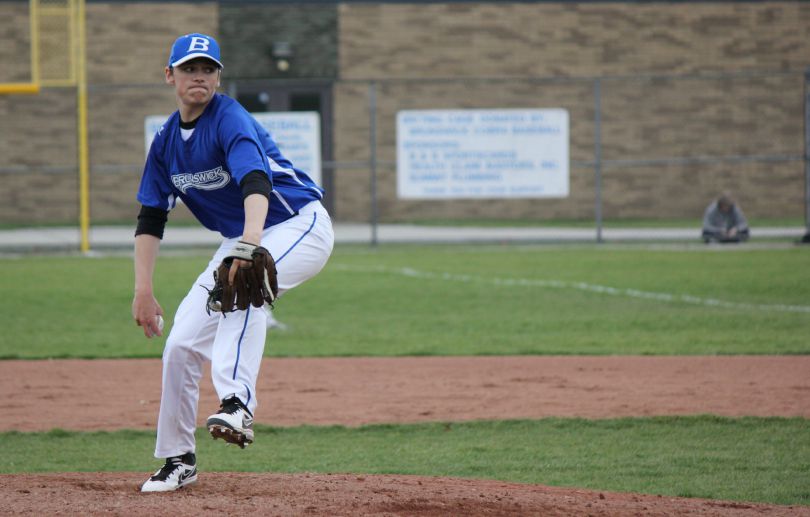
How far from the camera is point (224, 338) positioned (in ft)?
16.1

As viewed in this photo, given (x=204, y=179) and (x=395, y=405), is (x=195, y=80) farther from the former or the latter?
(x=395, y=405)

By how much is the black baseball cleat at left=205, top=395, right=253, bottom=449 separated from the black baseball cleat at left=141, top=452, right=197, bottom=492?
2.14 feet

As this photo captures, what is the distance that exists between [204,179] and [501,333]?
7.12m

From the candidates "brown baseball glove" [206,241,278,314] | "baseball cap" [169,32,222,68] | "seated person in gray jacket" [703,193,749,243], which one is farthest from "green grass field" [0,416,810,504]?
"seated person in gray jacket" [703,193,749,243]

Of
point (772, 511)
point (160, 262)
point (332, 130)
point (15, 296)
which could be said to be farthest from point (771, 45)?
point (772, 511)

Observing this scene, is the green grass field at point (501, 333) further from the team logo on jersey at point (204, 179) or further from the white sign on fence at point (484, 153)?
the team logo on jersey at point (204, 179)

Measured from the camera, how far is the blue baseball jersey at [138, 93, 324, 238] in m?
4.93

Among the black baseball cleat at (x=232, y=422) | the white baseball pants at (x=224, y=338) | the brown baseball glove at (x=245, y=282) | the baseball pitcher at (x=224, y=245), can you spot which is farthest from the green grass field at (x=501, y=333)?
the brown baseball glove at (x=245, y=282)

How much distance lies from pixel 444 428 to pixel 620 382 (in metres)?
2.10

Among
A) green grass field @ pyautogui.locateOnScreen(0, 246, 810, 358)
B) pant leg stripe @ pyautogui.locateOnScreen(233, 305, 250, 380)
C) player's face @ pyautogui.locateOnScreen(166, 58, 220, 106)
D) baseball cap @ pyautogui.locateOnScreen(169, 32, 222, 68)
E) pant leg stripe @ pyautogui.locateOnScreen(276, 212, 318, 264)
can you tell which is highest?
baseball cap @ pyautogui.locateOnScreen(169, 32, 222, 68)

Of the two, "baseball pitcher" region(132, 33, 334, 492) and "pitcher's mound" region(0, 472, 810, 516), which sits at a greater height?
"baseball pitcher" region(132, 33, 334, 492)

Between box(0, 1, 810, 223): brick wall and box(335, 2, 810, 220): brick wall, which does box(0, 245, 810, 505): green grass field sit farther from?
box(0, 1, 810, 223): brick wall

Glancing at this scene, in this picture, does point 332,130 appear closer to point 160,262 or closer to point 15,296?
point 160,262

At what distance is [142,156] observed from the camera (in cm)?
2370
